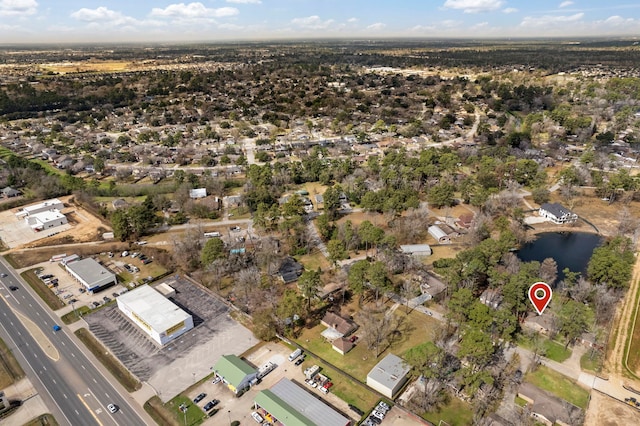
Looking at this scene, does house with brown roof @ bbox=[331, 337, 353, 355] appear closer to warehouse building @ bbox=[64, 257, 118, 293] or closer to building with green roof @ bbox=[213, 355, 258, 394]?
building with green roof @ bbox=[213, 355, 258, 394]

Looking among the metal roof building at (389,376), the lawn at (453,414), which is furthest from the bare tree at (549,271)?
the metal roof building at (389,376)

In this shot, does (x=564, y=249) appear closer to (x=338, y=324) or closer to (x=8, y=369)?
(x=338, y=324)

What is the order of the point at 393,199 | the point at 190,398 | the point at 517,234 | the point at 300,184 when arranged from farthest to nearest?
1. the point at 300,184
2. the point at 393,199
3. the point at 517,234
4. the point at 190,398

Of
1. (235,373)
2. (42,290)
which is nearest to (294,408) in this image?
(235,373)

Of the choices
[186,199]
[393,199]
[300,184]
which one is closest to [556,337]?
[393,199]

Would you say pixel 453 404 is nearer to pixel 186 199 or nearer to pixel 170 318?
pixel 170 318

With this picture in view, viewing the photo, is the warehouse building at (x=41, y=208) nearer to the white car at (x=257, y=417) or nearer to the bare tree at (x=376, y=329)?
the white car at (x=257, y=417)

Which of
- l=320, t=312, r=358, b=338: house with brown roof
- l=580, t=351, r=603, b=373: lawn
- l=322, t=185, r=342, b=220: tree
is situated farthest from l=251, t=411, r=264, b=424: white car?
l=322, t=185, r=342, b=220: tree

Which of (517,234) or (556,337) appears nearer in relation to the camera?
(556,337)
